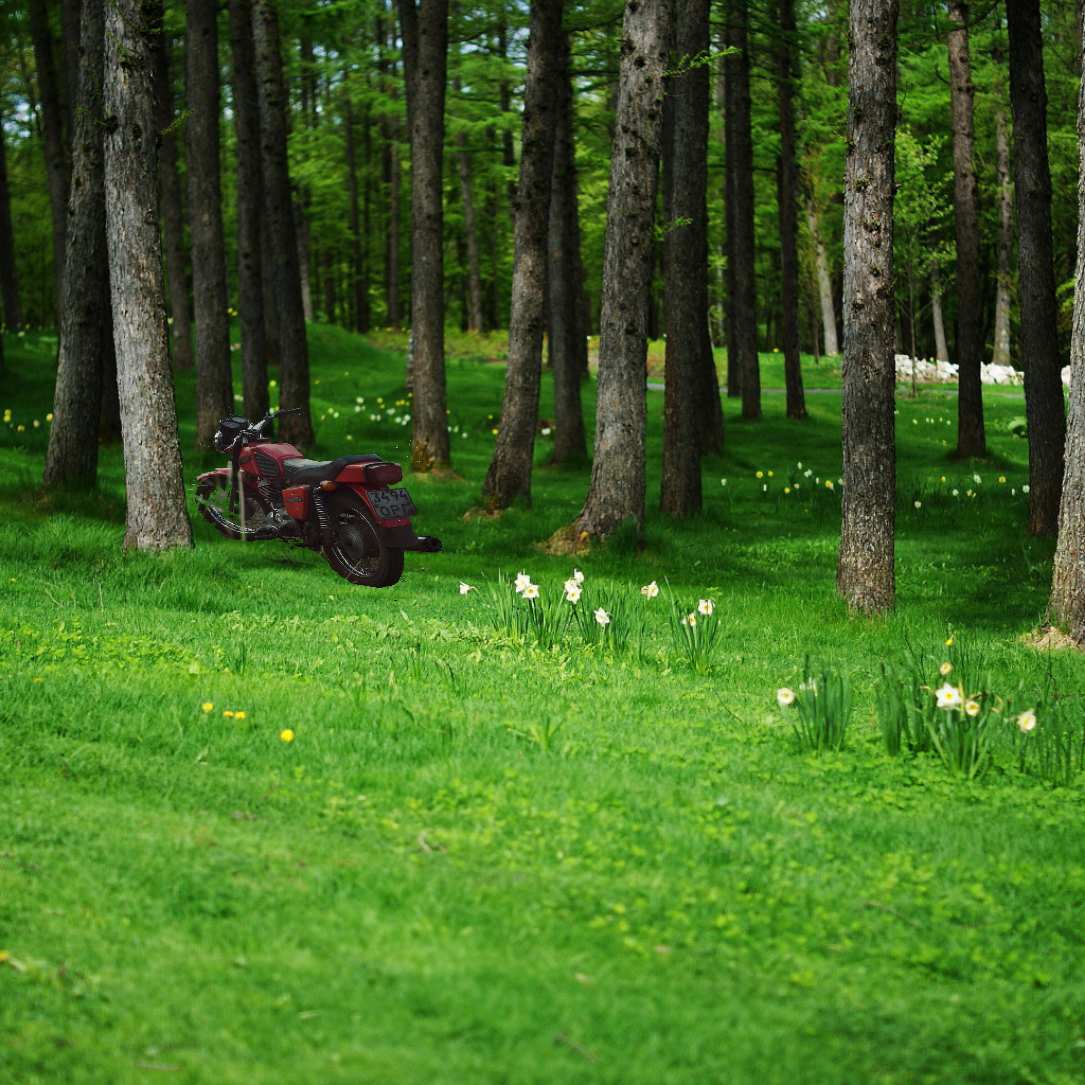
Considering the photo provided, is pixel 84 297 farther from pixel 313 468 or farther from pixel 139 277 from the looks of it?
pixel 313 468

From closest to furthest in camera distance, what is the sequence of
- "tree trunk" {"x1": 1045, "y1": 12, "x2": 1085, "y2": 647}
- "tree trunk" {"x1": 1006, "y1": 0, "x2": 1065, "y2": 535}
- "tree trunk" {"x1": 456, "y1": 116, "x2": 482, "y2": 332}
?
1. "tree trunk" {"x1": 1045, "y1": 12, "x2": 1085, "y2": 647}
2. "tree trunk" {"x1": 1006, "y1": 0, "x2": 1065, "y2": 535}
3. "tree trunk" {"x1": 456, "y1": 116, "x2": 482, "y2": 332}

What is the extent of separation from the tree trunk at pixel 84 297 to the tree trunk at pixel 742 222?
13049 millimetres

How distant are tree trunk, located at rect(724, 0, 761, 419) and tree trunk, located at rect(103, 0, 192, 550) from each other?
47.2 feet

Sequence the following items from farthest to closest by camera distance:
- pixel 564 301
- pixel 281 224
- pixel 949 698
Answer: pixel 564 301
pixel 281 224
pixel 949 698

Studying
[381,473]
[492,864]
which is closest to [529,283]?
[381,473]

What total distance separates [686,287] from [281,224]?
6.74 meters

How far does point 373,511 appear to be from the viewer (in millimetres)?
9039

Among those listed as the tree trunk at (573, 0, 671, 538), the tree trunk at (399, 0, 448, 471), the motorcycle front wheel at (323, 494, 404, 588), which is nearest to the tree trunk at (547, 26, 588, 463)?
the tree trunk at (399, 0, 448, 471)

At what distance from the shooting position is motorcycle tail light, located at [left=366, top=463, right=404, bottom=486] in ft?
29.0

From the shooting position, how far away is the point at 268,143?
661 inches

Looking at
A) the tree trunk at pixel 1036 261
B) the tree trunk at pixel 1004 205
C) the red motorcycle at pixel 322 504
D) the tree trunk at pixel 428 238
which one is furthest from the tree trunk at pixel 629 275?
the tree trunk at pixel 1004 205

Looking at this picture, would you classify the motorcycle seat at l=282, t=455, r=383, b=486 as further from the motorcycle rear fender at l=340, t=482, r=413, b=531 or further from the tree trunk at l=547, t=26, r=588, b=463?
the tree trunk at l=547, t=26, r=588, b=463

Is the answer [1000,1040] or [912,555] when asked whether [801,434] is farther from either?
[1000,1040]

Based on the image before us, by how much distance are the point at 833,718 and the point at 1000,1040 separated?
2.18 m
